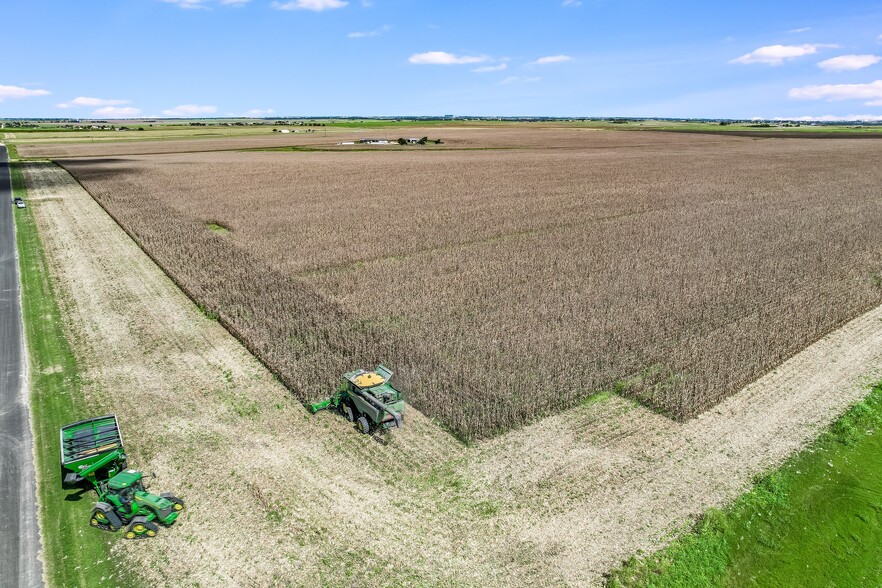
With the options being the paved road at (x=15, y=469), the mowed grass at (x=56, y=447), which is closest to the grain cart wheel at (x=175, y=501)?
the mowed grass at (x=56, y=447)

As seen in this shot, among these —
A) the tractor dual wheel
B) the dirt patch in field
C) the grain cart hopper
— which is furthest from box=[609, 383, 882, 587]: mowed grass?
the tractor dual wheel

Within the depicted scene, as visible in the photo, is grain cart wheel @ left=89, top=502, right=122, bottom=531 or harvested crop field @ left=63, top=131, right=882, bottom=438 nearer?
grain cart wheel @ left=89, top=502, right=122, bottom=531

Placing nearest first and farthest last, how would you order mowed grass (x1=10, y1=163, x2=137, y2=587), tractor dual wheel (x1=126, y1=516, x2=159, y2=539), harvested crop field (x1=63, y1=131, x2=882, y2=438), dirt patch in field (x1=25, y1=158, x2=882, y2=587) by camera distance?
mowed grass (x1=10, y1=163, x2=137, y2=587) < dirt patch in field (x1=25, y1=158, x2=882, y2=587) < tractor dual wheel (x1=126, y1=516, x2=159, y2=539) < harvested crop field (x1=63, y1=131, x2=882, y2=438)

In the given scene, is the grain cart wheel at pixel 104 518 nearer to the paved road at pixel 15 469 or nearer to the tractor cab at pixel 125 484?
the tractor cab at pixel 125 484

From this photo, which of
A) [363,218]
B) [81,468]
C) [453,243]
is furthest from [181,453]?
[363,218]

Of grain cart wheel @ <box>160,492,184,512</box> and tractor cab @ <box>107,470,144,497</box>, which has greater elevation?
tractor cab @ <box>107,470,144,497</box>

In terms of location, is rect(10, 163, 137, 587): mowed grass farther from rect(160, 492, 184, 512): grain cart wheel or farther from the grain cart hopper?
the grain cart hopper

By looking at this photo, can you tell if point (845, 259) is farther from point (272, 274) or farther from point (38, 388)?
point (38, 388)
